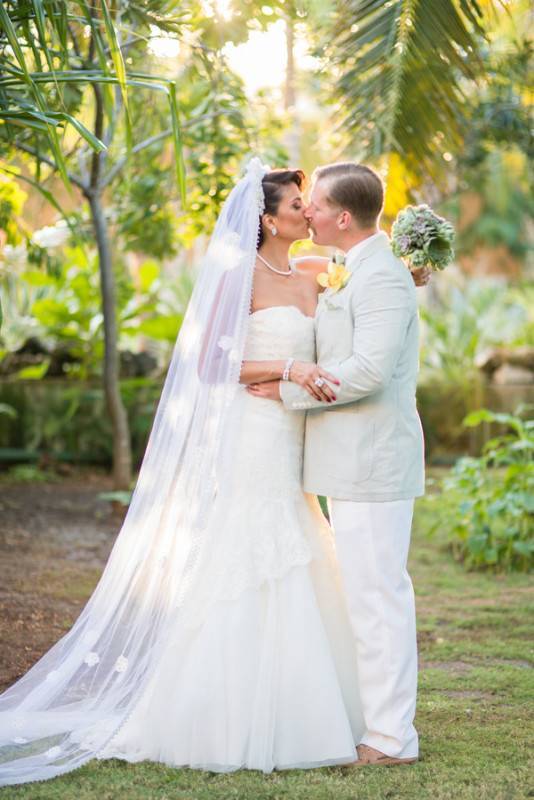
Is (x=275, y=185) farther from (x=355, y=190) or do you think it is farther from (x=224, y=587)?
(x=224, y=587)

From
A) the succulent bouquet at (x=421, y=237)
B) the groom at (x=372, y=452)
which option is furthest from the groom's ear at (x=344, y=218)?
the succulent bouquet at (x=421, y=237)

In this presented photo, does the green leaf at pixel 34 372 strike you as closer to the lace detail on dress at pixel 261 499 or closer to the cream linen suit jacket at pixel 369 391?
the lace detail on dress at pixel 261 499

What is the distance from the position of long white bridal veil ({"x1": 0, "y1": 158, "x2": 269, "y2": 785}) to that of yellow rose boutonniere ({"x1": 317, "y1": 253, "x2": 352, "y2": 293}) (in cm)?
26

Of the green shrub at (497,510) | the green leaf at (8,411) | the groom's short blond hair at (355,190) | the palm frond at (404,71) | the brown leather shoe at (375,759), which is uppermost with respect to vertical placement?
the palm frond at (404,71)

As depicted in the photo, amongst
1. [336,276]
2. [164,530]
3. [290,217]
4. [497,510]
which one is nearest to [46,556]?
[497,510]

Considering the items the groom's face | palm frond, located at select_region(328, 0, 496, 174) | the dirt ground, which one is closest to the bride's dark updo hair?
the groom's face

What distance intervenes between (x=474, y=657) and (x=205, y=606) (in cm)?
172

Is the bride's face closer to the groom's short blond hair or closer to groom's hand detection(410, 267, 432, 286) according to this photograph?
the groom's short blond hair

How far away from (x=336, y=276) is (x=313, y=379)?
0.36 metres

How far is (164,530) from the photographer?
3.53 m

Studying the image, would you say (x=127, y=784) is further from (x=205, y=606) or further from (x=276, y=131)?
(x=276, y=131)

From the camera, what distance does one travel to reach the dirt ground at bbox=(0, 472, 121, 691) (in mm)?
4613

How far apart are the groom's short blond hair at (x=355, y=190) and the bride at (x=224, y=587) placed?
0.23 m

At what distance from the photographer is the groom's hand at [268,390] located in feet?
11.4
